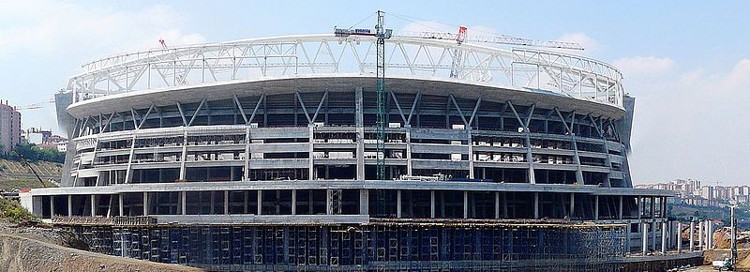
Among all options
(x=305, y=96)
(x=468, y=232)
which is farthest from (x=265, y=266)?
(x=305, y=96)

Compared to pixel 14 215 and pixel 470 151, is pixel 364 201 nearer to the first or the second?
pixel 470 151

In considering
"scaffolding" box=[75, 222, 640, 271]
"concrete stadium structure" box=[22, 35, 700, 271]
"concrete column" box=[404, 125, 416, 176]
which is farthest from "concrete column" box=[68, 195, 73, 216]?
"concrete column" box=[404, 125, 416, 176]

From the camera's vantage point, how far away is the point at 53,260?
153 ft

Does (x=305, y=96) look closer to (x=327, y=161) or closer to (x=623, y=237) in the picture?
(x=327, y=161)

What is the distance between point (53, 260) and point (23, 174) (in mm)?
96719

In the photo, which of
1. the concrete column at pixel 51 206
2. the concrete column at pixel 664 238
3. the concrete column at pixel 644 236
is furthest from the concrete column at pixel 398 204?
the concrete column at pixel 51 206

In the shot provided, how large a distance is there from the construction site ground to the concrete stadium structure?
874 centimetres

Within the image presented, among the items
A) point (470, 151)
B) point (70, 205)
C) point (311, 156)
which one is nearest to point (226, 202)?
point (311, 156)

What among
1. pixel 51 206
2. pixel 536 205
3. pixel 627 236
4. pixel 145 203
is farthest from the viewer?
pixel 51 206

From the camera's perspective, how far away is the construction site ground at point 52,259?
4497 centimetres

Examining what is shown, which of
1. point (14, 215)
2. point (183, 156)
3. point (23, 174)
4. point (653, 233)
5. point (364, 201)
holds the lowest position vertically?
point (653, 233)

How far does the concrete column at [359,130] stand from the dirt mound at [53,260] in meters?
24.8

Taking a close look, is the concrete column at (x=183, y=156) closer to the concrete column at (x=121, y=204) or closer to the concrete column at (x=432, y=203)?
the concrete column at (x=121, y=204)

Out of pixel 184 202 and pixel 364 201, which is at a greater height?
pixel 364 201
